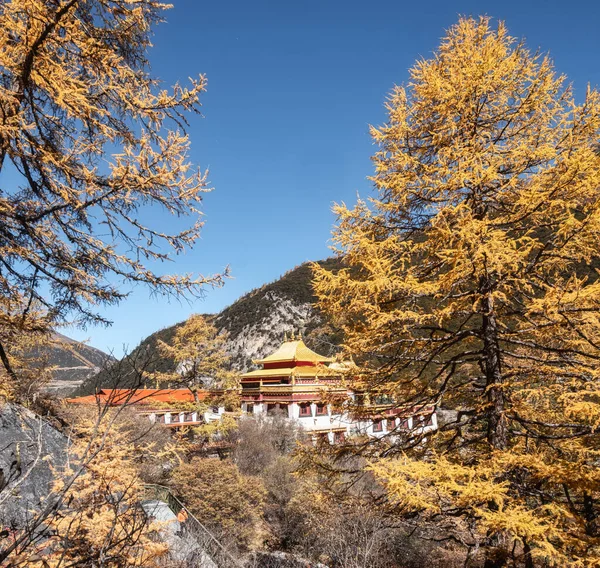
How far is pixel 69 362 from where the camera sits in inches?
4532

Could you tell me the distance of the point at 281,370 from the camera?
103 feet

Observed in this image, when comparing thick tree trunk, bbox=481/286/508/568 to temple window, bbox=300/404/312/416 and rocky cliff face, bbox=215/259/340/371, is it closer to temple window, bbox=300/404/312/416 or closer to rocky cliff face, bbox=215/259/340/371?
temple window, bbox=300/404/312/416

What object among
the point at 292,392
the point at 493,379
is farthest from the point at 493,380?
the point at 292,392

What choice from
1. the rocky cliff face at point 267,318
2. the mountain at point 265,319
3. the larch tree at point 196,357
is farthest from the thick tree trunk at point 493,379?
the rocky cliff face at point 267,318

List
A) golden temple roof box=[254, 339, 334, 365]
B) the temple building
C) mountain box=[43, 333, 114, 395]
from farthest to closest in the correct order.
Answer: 1. golden temple roof box=[254, 339, 334, 365]
2. the temple building
3. mountain box=[43, 333, 114, 395]

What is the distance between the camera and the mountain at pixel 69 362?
162 inches

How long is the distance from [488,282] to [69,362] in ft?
440

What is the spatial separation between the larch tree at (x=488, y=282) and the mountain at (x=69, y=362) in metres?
3.01

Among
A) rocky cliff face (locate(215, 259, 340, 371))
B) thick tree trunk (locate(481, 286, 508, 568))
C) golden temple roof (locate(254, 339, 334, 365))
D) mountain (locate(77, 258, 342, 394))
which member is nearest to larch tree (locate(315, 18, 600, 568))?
thick tree trunk (locate(481, 286, 508, 568))

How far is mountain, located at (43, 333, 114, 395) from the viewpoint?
13.5 feet

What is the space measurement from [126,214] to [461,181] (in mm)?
4467

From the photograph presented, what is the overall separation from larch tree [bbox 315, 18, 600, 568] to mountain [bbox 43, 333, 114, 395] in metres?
3.01

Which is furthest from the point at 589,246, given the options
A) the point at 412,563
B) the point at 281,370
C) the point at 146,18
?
the point at 281,370

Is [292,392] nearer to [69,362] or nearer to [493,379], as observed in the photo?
[493,379]
